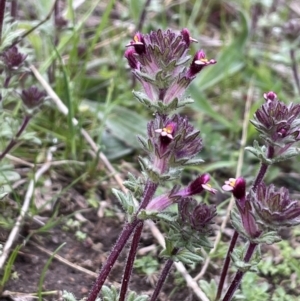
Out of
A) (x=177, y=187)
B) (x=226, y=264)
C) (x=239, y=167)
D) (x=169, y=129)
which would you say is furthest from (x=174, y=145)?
(x=239, y=167)

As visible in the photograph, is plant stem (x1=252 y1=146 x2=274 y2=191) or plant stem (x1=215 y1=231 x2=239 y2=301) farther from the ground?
plant stem (x1=252 y1=146 x2=274 y2=191)

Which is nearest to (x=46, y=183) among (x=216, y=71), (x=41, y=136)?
(x=41, y=136)

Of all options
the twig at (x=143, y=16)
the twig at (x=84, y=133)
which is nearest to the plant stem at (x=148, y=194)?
the twig at (x=84, y=133)

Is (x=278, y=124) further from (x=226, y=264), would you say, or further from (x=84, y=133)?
(x=84, y=133)

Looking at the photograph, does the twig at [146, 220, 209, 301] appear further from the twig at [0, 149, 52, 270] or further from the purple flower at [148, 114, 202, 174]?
the purple flower at [148, 114, 202, 174]

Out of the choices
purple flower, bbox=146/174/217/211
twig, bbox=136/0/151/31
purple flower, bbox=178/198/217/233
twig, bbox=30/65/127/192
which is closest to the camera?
purple flower, bbox=146/174/217/211

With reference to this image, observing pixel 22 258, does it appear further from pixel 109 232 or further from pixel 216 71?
pixel 216 71

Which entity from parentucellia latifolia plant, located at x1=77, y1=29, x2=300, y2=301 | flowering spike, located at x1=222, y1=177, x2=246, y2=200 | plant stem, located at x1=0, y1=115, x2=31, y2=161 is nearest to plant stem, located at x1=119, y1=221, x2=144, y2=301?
parentucellia latifolia plant, located at x1=77, y1=29, x2=300, y2=301
